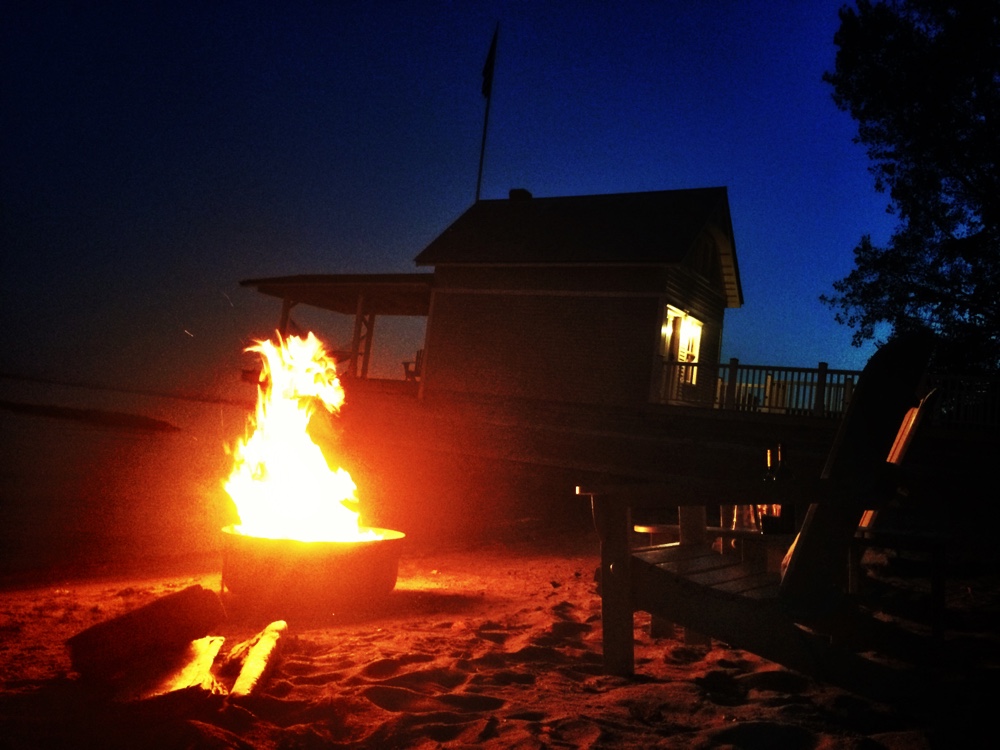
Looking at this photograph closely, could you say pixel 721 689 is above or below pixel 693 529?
below

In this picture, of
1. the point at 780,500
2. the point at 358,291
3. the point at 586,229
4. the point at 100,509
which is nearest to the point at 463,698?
the point at 780,500

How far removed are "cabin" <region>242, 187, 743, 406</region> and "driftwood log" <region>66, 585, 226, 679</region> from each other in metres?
11.4

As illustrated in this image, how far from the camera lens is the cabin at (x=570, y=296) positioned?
1525 centimetres

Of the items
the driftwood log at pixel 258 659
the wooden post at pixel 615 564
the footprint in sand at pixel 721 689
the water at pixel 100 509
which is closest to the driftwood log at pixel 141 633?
the driftwood log at pixel 258 659

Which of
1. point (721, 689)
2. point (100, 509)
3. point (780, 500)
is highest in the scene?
point (780, 500)

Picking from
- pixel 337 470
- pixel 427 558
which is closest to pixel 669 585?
pixel 337 470

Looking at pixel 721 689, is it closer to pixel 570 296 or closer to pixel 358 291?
pixel 570 296

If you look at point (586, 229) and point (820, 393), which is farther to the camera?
point (586, 229)

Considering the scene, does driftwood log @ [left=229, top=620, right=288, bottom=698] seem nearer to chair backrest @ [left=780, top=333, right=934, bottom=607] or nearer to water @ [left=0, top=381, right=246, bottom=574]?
chair backrest @ [left=780, top=333, right=934, bottom=607]

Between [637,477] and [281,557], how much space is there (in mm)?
9856

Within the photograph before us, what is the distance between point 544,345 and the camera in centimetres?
1627

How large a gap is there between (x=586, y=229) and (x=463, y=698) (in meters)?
15.3

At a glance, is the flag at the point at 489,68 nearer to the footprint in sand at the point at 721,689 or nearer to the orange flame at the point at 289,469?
the orange flame at the point at 289,469

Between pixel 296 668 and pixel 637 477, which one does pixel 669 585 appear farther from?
pixel 637 477
